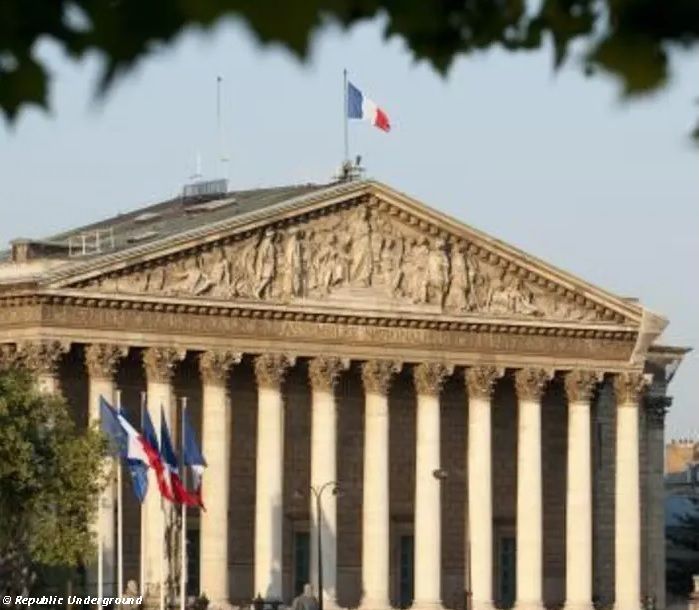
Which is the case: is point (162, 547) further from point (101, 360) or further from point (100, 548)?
point (101, 360)

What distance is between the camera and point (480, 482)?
82.9 meters

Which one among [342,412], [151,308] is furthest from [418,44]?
[342,412]

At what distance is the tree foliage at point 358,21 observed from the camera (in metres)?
6.27

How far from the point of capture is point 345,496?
3221 inches

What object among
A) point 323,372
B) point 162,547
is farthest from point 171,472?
point 323,372

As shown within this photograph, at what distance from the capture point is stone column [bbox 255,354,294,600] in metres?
78.3

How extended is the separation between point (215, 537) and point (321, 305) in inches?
285

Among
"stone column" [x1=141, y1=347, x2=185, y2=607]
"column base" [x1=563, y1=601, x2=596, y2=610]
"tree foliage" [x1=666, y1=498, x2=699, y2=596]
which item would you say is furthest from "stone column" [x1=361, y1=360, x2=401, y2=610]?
"tree foliage" [x1=666, y1=498, x2=699, y2=596]

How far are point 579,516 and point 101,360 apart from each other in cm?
1606

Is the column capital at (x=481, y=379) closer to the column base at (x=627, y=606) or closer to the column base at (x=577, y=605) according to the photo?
the column base at (x=577, y=605)

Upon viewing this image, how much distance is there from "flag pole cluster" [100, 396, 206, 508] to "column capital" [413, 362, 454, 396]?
45.8ft

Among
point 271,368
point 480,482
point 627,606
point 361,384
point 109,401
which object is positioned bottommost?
point 627,606

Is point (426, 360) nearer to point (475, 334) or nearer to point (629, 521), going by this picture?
point (475, 334)

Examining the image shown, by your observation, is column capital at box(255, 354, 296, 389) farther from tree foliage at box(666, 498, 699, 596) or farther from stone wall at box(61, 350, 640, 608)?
tree foliage at box(666, 498, 699, 596)
